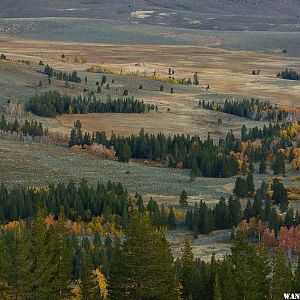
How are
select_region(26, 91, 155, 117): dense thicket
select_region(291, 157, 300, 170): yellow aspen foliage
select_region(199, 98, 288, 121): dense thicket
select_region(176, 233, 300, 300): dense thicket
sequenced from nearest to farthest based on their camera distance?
select_region(176, 233, 300, 300): dense thicket → select_region(291, 157, 300, 170): yellow aspen foliage → select_region(26, 91, 155, 117): dense thicket → select_region(199, 98, 288, 121): dense thicket

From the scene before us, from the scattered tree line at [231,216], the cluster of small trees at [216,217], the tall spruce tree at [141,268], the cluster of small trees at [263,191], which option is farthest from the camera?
the cluster of small trees at [263,191]

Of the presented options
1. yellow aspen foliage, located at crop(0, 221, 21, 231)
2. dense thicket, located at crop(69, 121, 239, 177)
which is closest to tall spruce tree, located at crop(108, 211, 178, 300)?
yellow aspen foliage, located at crop(0, 221, 21, 231)

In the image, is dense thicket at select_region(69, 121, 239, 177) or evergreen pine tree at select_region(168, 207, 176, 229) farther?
dense thicket at select_region(69, 121, 239, 177)

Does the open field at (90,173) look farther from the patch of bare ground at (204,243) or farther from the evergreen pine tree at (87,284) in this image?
the evergreen pine tree at (87,284)

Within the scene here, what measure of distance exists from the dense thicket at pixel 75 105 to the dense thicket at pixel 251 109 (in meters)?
16.6

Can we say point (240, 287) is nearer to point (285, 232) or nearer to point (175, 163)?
point (285, 232)

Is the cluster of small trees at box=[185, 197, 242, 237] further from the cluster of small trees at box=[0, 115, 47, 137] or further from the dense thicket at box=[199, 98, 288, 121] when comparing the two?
the dense thicket at box=[199, 98, 288, 121]

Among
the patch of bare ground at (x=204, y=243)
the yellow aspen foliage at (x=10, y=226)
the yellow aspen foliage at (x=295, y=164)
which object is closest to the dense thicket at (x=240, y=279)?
the patch of bare ground at (x=204, y=243)

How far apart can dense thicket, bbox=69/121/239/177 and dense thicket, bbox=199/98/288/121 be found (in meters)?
40.4

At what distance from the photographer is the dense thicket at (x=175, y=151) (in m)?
121

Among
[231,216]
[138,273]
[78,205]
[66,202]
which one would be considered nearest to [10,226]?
[66,202]

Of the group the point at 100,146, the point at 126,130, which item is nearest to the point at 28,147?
the point at 100,146

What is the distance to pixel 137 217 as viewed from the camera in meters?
46.8

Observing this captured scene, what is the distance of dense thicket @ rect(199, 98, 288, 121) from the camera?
183m
